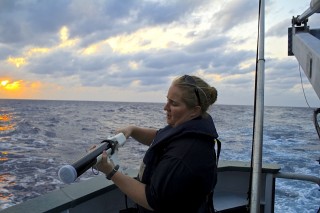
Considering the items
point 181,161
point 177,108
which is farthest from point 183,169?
point 177,108

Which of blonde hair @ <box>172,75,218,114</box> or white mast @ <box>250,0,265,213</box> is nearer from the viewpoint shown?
blonde hair @ <box>172,75,218,114</box>

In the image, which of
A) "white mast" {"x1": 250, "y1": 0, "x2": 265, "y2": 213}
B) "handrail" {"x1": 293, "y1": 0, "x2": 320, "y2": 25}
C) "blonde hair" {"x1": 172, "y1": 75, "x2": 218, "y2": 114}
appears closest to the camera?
"blonde hair" {"x1": 172, "y1": 75, "x2": 218, "y2": 114}

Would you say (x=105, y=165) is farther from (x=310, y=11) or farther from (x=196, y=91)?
(x=310, y=11)

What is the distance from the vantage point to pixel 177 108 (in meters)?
1.50

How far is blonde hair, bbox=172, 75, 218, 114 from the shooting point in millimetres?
1482

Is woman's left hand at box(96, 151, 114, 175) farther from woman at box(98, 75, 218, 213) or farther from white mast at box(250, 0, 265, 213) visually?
white mast at box(250, 0, 265, 213)

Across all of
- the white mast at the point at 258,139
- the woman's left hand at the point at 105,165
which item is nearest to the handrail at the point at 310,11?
the white mast at the point at 258,139

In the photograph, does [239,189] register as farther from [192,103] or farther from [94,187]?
[192,103]

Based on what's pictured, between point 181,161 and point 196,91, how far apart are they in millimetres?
372

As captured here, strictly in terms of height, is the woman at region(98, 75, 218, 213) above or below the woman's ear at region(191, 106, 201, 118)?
below

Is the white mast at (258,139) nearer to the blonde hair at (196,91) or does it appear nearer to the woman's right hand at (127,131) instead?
the blonde hair at (196,91)

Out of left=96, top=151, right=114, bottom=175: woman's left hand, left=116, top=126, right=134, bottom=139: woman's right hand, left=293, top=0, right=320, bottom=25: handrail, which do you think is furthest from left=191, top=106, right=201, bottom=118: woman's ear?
left=293, top=0, right=320, bottom=25: handrail

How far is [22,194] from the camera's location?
25.1ft

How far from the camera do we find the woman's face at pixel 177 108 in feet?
4.89
